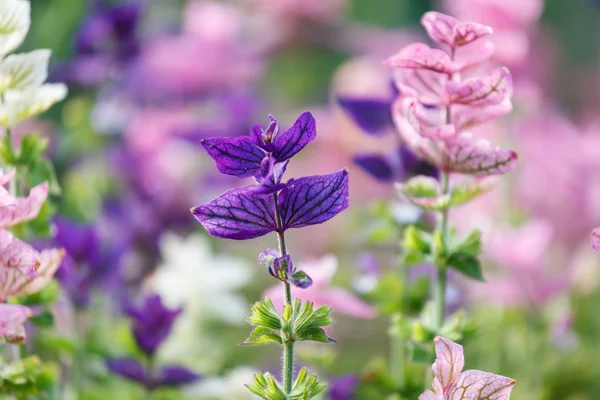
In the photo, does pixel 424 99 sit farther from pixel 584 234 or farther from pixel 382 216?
pixel 584 234

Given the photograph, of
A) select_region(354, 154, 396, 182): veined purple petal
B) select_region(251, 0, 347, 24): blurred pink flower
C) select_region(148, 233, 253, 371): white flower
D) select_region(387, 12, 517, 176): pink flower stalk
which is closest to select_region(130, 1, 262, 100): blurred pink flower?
select_region(251, 0, 347, 24): blurred pink flower

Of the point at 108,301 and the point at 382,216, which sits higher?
the point at 382,216

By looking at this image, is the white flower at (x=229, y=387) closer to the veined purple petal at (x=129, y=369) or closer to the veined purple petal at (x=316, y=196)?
the veined purple petal at (x=129, y=369)

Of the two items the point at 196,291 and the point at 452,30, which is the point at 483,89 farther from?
the point at 196,291

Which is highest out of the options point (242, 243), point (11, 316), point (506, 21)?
point (506, 21)

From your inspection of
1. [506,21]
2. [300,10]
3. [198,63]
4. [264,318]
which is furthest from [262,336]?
[300,10]

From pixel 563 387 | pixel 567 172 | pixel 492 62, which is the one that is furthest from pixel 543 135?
pixel 563 387

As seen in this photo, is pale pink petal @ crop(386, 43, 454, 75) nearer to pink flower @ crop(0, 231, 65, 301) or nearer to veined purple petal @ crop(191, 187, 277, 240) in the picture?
veined purple petal @ crop(191, 187, 277, 240)

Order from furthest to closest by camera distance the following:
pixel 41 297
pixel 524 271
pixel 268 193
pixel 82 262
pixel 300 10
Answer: pixel 300 10, pixel 524 271, pixel 82 262, pixel 41 297, pixel 268 193
